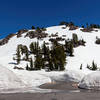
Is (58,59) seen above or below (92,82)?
above

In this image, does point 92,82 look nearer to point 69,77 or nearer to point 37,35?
point 69,77

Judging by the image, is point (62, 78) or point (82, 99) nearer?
point (82, 99)

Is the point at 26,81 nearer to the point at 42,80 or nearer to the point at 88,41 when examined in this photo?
the point at 42,80

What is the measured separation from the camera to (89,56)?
156 ft

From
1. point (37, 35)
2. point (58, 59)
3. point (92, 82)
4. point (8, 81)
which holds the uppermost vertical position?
point (37, 35)

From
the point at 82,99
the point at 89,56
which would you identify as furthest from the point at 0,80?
the point at 89,56

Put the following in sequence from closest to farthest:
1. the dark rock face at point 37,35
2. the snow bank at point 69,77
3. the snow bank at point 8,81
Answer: the snow bank at point 8,81, the snow bank at point 69,77, the dark rock face at point 37,35

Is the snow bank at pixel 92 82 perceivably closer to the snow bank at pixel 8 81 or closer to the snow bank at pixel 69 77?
the snow bank at pixel 69 77

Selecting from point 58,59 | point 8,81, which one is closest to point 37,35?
point 58,59

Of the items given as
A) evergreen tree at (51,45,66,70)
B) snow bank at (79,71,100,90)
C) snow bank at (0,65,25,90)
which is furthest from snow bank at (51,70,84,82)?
evergreen tree at (51,45,66,70)

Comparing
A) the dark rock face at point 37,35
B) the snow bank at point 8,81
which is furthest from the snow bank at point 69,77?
the dark rock face at point 37,35

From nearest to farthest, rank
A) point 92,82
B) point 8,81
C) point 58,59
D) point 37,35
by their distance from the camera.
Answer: point 92,82 < point 8,81 < point 58,59 < point 37,35

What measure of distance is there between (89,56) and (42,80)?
36.3 meters

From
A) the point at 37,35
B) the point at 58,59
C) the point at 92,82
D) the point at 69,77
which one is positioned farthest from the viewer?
the point at 37,35
